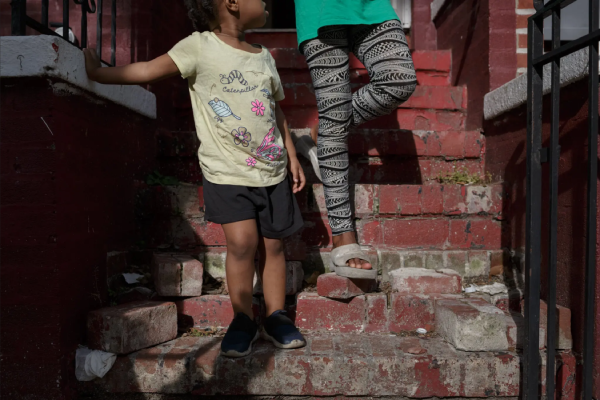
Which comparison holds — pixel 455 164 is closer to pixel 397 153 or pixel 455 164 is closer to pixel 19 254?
pixel 397 153

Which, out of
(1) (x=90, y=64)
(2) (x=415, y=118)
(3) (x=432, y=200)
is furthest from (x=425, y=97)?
(1) (x=90, y=64)

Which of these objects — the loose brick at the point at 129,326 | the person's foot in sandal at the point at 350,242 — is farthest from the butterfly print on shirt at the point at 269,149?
the loose brick at the point at 129,326

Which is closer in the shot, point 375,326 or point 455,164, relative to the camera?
point 375,326

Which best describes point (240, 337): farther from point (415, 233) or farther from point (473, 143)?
point (473, 143)

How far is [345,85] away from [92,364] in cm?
165

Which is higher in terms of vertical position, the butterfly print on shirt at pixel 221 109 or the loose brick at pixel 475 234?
the butterfly print on shirt at pixel 221 109

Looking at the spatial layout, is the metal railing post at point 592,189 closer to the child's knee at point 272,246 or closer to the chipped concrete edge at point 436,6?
the child's knee at point 272,246

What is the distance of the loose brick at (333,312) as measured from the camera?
2242 millimetres

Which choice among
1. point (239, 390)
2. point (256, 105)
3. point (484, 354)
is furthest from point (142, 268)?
point (484, 354)

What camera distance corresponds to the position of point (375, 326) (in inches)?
88.3

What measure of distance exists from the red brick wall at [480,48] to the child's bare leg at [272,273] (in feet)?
5.98

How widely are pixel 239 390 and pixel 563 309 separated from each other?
138cm

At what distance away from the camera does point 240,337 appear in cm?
197

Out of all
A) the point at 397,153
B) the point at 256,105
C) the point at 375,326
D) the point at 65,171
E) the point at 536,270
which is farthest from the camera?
the point at 397,153
